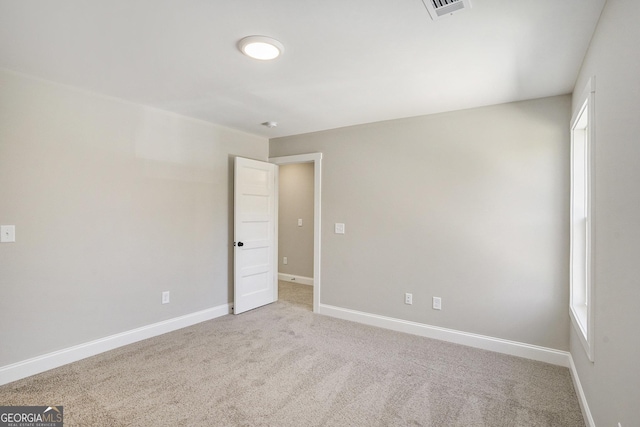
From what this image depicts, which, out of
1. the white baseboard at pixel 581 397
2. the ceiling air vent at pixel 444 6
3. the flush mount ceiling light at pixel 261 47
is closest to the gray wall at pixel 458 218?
the white baseboard at pixel 581 397

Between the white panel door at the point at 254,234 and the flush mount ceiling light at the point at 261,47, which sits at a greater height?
the flush mount ceiling light at the point at 261,47

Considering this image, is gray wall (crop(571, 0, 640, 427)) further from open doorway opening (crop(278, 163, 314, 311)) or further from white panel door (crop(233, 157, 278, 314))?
open doorway opening (crop(278, 163, 314, 311))

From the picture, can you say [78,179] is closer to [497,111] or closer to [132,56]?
[132,56]

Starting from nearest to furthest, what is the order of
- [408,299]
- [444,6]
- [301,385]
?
[444,6] < [301,385] < [408,299]

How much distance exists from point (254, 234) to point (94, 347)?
2096mm

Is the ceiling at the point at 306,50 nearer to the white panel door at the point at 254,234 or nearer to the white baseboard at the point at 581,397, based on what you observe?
the white panel door at the point at 254,234

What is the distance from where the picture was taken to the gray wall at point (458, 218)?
9.32 ft

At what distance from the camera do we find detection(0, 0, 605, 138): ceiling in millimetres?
1673

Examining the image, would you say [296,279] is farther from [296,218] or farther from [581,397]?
[581,397]

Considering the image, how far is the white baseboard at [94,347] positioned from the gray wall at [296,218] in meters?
2.25

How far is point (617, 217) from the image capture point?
145cm

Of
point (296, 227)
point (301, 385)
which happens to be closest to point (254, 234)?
point (296, 227)

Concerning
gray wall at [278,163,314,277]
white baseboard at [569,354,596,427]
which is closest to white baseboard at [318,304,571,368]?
white baseboard at [569,354,596,427]

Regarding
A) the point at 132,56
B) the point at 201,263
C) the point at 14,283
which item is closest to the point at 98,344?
the point at 14,283
